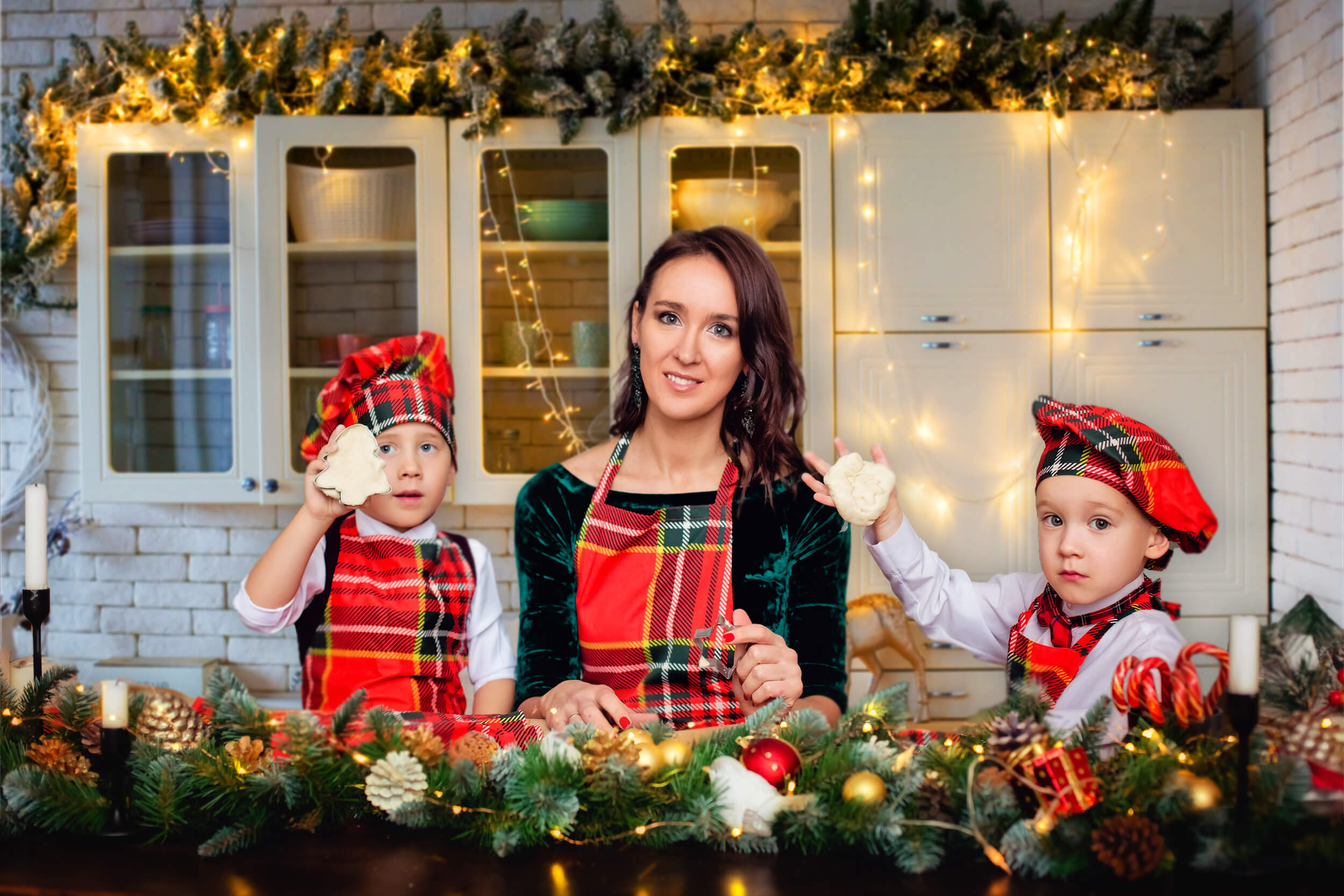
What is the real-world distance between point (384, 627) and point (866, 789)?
0.87 m

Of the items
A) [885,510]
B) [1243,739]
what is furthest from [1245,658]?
[885,510]

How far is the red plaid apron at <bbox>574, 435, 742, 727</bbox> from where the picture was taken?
53.2 inches

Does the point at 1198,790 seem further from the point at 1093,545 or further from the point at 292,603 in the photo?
the point at 292,603

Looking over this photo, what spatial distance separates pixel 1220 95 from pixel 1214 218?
52cm

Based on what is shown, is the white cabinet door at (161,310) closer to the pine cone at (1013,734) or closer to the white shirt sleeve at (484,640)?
the white shirt sleeve at (484,640)

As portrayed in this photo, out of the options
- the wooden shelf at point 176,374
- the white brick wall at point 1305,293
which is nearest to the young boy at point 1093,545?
the white brick wall at point 1305,293

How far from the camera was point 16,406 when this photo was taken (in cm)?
297

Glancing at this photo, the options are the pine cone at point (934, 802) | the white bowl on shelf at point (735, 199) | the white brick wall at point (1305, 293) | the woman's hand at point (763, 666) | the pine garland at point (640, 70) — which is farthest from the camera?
the white bowl on shelf at point (735, 199)

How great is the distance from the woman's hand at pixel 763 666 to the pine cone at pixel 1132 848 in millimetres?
370

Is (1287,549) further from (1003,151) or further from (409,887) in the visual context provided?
(409,887)

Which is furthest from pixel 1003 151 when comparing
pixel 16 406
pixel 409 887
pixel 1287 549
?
pixel 16 406

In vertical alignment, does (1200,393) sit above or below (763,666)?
above

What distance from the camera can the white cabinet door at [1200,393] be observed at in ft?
8.07

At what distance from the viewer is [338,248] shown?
8.40ft
